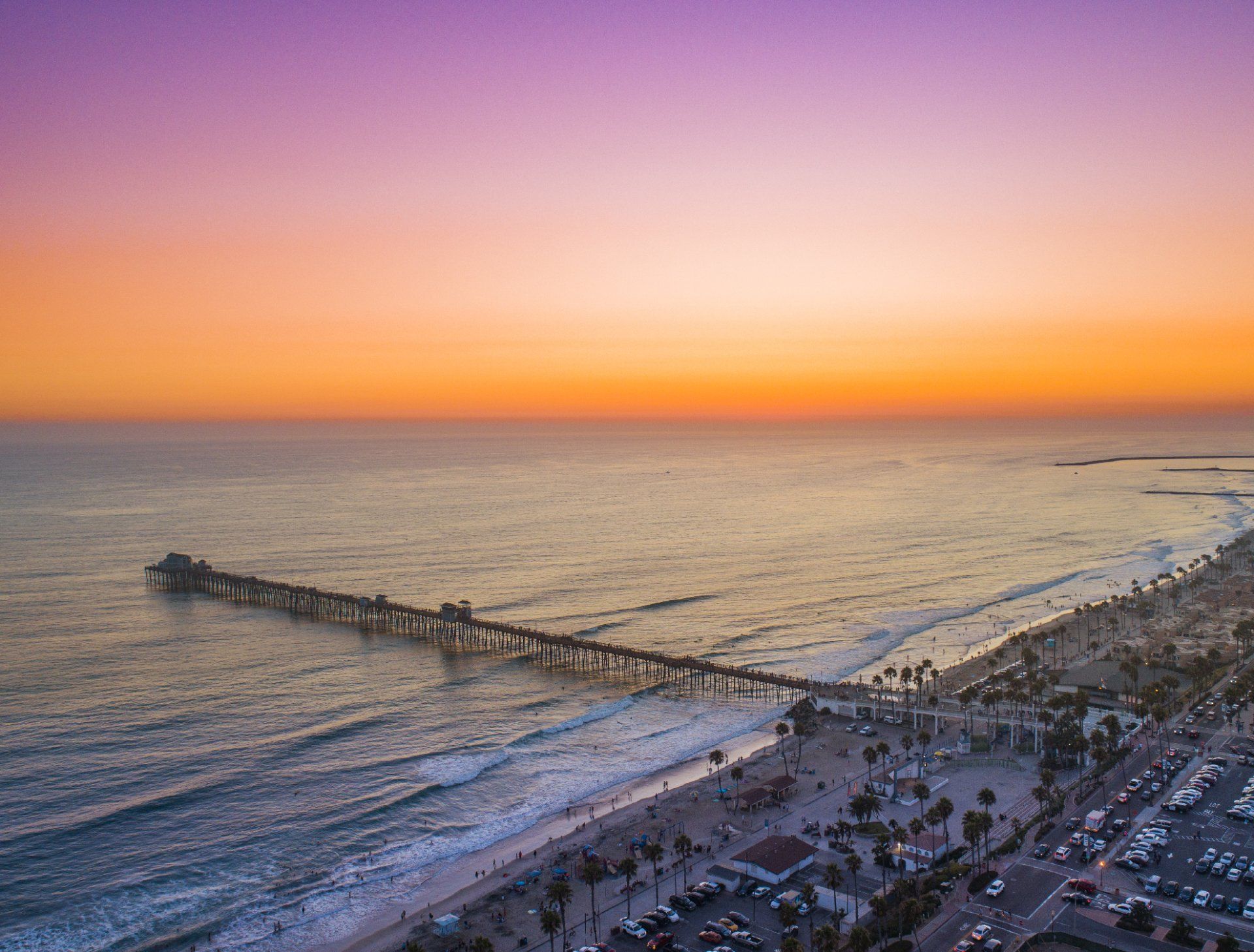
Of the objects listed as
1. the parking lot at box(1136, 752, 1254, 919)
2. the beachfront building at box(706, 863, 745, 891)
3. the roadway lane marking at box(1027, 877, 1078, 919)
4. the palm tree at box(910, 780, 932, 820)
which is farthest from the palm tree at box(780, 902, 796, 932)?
the parking lot at box(1136, 752, 1254, 919)

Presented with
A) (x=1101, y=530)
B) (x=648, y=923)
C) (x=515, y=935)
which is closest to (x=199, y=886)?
(x=515, y=935)

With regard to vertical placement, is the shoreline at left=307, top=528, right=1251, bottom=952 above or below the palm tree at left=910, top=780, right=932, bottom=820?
below

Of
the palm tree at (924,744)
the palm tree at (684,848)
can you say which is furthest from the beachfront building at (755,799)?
the palm tree at (924,744)

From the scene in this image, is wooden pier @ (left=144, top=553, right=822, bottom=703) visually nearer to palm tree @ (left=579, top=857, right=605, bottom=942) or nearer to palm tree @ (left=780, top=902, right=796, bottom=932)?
palm tree @ (left=579, top=857, right=605, bottom=942)

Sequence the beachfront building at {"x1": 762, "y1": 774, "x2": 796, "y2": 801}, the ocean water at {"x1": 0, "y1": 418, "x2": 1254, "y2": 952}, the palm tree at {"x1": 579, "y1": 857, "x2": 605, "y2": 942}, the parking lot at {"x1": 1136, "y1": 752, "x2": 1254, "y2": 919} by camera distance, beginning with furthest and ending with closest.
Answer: the beachfront building at {"x1": 762, "y1": 774, "x2": 796, "y2": 801} → the ocean water at {"x1": 0, "y1": 418, "x2": 1254, "y2": 952} → the parking lot at {"x1": 1136, "y1": 752, "x2": 1254, "y2": 919} → the palm tree at {"x1": 579, "y1": 857, "x2": 605, "y2": 942}

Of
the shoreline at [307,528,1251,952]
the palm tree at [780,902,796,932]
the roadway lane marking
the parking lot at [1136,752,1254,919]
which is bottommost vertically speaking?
the shoreline at [307,528,1251,952]

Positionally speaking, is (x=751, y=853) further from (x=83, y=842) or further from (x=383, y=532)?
(x=383, y=532)
